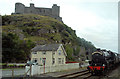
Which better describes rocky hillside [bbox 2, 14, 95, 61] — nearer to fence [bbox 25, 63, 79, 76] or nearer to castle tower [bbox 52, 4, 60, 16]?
castle tower [bbox 52, 4, 60, 16]

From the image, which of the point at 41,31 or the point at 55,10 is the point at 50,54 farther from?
the point at 55,10

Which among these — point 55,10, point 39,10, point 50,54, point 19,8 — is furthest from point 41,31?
point 50,54

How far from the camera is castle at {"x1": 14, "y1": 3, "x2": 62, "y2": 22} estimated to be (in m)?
118

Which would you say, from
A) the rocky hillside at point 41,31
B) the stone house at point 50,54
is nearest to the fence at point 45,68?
the stone house at point 50,54

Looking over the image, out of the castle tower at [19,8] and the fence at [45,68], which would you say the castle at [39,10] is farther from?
the fence at [45,68]

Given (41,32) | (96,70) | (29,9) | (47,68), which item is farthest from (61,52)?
(29,9)

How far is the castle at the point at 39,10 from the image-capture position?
11831 cm

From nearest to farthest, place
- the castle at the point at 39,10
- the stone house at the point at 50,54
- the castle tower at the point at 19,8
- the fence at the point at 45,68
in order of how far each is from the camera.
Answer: the fence at the point at 45,68 < the stone house at the point at 50,54 < the castle tower at the point at 19,8 < the castle at the point at 39,10

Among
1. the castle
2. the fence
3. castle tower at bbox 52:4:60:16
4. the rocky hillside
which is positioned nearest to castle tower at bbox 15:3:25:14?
the castle

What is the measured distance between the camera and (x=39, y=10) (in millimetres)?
122312

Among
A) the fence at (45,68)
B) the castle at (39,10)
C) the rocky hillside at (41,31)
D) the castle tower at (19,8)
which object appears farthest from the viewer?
the castle at (39,10)

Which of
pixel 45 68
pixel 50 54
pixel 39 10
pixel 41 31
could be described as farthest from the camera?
pixel 39 10

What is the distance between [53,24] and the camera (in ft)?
327

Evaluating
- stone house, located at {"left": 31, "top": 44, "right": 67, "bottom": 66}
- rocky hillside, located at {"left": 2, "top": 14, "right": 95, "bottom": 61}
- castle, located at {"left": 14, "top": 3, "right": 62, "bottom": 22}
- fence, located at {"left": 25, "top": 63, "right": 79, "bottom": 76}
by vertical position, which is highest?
A: castle, located at {"left": 14, "top": 3, "right": 62, "bottom": 22}
